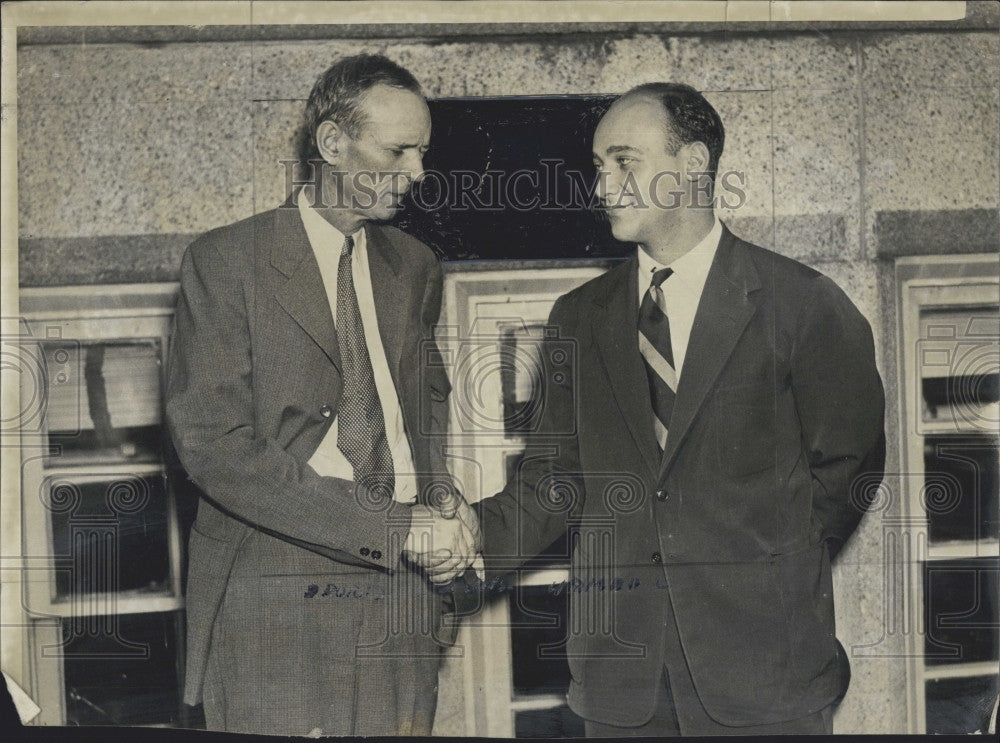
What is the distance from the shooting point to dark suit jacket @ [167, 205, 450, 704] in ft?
13.3

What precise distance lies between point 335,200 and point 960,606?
7.97ft

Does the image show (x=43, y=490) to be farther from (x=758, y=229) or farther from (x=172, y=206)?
(x=758, y=229)

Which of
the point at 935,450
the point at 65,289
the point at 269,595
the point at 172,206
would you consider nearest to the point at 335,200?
the point at 172,206

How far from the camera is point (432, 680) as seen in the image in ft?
13.8

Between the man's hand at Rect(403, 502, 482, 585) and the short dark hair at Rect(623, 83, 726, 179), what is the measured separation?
1357 mm

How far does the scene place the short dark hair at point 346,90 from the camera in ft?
13.6

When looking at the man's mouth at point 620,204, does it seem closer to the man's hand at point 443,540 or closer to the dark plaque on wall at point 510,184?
the dark plaque on wall at point 510,184

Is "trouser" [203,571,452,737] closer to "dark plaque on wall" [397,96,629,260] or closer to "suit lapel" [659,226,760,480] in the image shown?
"suit lapel" [659,226,760,480]

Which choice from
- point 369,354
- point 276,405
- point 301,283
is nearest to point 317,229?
point 301,283

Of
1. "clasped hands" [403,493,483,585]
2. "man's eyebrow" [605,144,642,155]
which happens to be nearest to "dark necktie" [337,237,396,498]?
"clasped hands" [403,493,483,585]

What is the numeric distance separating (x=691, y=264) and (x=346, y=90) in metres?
1.23

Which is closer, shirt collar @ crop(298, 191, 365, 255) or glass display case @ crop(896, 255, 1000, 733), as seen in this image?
shirt collar @ crop(298, 191, 365, 255)

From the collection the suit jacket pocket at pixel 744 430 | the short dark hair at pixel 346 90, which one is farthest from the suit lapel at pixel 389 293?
the suit jacket pocket at pixel 744 430

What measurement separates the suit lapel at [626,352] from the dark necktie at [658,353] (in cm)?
2
